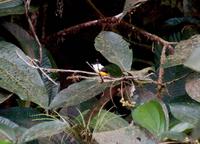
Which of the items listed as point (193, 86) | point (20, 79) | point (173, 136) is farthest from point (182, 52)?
point (20, 79)

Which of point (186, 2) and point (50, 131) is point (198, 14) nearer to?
point (186, 2)

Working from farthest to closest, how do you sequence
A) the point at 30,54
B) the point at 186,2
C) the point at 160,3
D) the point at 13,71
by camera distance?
the point at 160,3 → the point at 186,2 → the point at 30,54 → the point at 13,71

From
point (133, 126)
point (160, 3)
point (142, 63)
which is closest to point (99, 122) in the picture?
point (133, 126)

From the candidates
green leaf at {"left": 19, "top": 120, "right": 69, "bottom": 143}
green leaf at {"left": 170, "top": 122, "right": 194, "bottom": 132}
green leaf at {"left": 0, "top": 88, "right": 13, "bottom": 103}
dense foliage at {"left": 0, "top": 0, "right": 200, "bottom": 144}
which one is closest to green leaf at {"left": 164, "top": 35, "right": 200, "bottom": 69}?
dense foliage at {"left": 0, "top": 0, "right": 200, "bottom": 144}

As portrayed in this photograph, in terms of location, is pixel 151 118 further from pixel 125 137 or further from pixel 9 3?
pixel 9 3

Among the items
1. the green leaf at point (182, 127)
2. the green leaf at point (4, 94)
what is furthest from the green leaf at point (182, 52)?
the green leaf at point (4, 94)

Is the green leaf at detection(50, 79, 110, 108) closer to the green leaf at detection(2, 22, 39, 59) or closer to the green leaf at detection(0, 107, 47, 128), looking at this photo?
the green leaf at detection(0, 107, 47, 128)
